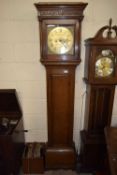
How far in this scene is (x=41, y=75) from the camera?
173 cm

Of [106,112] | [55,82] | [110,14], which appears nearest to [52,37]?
[55,82]

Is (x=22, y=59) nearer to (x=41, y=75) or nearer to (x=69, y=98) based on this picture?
(x=41, y=75)

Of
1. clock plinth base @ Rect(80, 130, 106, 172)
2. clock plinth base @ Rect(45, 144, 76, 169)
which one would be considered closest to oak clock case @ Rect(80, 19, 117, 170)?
clock plinth base @ Rect(80, 130, 106, 172)

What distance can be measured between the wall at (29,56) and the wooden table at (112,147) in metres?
0.52

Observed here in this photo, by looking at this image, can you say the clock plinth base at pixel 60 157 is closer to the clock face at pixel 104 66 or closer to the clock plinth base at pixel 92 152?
the clock plinth base at pixel 92 152

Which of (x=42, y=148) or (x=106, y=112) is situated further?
(x=42, y=148)

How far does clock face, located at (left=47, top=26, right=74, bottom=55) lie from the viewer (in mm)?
1491

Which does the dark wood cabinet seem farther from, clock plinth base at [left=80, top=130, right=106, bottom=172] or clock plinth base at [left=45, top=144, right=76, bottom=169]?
clock plinth base at [left=80, top=130, right=106, bottom=172]

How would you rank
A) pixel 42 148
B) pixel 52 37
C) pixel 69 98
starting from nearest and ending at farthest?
pixel 52 37 < pixel 69 98 < pixel 42 148

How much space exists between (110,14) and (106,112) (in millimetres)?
1015

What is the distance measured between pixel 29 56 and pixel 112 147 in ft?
3.88

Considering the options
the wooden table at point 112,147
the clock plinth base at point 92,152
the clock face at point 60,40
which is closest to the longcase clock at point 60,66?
the clock face at point 60,40

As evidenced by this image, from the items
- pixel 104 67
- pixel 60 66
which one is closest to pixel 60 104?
pixel 60 66

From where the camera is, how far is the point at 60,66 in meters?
1.55
